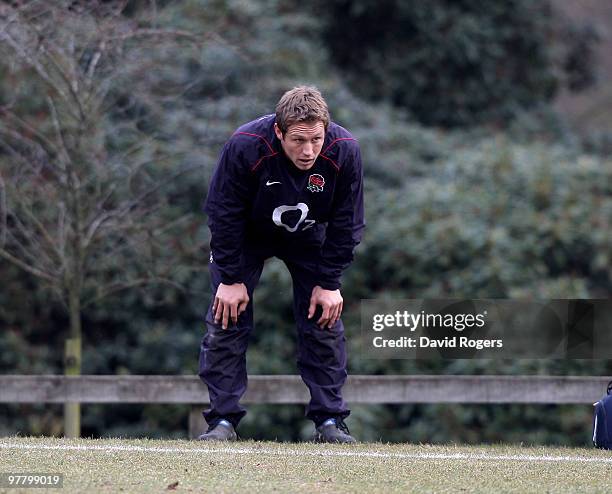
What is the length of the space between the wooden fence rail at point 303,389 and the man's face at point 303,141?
89.2 inches

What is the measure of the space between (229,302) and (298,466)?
119cm

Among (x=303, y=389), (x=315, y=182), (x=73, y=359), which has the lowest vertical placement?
(x=303, y=389)

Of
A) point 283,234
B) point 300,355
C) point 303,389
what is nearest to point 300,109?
point 283,234

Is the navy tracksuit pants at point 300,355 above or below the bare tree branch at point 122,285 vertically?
below

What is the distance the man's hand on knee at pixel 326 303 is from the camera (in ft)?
20.3

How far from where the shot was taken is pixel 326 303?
6188 mm

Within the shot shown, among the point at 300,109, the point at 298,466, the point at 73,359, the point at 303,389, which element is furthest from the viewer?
the point at 73,359

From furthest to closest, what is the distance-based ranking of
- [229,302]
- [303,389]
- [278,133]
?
1. [303,389]
2. [229,302]
3. [278,133]

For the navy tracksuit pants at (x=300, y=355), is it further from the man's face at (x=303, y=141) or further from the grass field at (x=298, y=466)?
the man's face at (x=303, y=141)

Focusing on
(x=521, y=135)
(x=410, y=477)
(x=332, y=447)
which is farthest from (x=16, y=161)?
(x=521, y=135)

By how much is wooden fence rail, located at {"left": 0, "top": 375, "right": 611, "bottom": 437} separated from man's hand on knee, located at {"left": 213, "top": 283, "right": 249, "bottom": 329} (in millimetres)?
1535

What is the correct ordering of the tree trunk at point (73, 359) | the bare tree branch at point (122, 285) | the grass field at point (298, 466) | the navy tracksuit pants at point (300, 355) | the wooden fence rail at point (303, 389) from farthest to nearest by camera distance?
1. the bare tree branch at point (122, 285)
2. the tree trunk at point (73, 359)
3. the wooden fence rail at point (303, 389)
4. the navy tracksuit pants at point (300, 355)
5. the grass field at point (298, 466)

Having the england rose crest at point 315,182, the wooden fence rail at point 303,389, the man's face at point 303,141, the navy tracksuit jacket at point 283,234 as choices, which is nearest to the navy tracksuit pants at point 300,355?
the navy tracksuit jacket at point 283,234

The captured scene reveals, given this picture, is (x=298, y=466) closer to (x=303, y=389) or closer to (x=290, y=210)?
(x=290, y=210)
